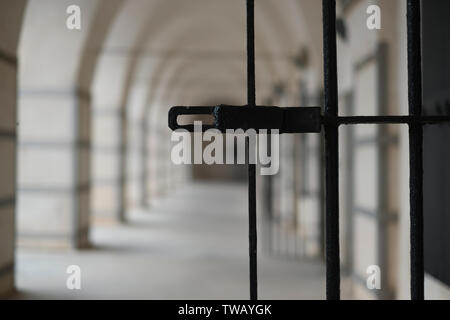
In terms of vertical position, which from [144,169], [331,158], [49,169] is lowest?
[331,158]

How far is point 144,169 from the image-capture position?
19.9 meters

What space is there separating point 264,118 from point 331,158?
11.7 inches

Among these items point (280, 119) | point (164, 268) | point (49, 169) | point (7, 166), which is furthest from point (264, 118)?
point (49, 169)

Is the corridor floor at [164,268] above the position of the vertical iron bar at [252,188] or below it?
below

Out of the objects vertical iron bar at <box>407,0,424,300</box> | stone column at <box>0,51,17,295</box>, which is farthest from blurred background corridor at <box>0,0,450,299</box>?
vertical iron bar at <box>407,0,424,300</box>

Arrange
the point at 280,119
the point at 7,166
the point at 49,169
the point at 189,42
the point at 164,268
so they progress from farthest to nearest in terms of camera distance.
Result: the point at 189,42
the point at 49,169
the point at 164,268
the point at 7,166
the point at 280,119

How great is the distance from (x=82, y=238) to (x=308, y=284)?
465cm

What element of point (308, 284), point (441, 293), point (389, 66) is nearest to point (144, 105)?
point (308, 284)

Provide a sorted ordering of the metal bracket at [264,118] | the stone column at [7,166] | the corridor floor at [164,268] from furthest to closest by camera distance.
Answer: the corridor floor at [164,268] → the stone column at [7,166] → the metal bracket at [264,118]

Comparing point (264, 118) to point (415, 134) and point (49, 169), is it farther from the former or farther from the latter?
point (49, 169)

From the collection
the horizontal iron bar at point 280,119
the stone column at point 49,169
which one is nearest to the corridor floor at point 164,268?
the stone column at point 49,169

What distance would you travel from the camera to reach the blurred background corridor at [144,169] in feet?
18.5

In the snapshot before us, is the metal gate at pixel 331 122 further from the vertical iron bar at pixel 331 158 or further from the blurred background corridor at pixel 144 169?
the blurred background corridor at pixel 144 169

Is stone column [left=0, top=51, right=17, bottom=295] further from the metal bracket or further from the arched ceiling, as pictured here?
the metal bracket
